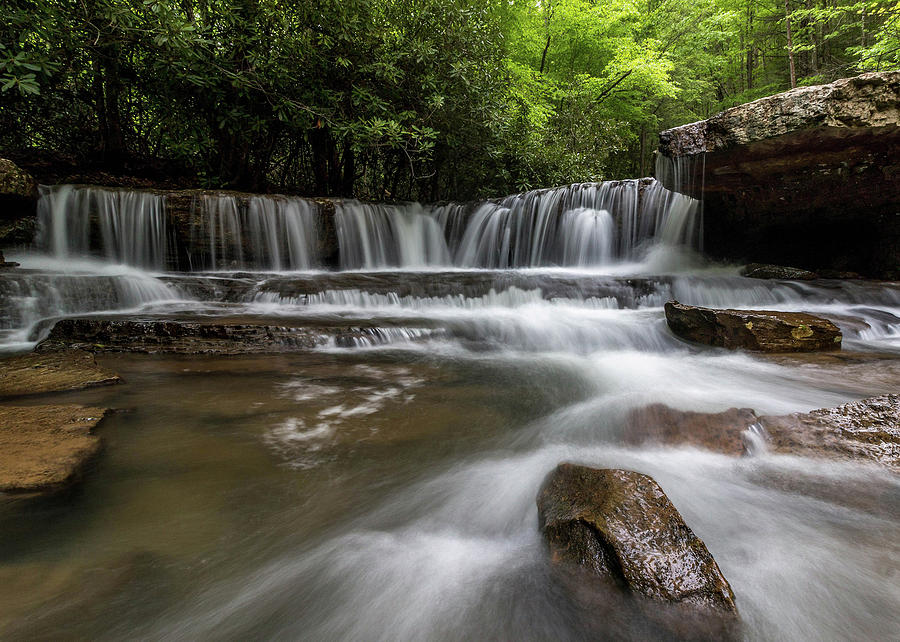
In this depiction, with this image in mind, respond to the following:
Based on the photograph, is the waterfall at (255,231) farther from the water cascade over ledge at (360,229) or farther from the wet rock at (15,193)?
the wet rock at (15,193)

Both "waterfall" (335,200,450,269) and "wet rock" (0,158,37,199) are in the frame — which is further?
"waterfall" (335,200,450,269)

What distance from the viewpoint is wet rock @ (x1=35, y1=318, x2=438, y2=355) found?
3957 mm

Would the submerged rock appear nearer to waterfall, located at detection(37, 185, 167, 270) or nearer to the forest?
the forest

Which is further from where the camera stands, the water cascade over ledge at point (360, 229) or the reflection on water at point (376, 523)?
the water cascade over ledge at point (360, 229)

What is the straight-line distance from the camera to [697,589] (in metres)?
1.28

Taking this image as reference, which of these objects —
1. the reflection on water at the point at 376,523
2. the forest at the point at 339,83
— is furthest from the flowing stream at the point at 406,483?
the forest at the point at 339,83

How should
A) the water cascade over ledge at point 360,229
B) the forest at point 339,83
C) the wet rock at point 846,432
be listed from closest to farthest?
the wet rock at point 846,432
the forest at point 339,83
the water cascade over ledge at point 360,229

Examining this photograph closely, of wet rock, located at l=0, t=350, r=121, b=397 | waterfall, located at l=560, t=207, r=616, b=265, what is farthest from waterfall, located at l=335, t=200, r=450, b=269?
wet rock, located at l=0, t=350, r=121, b=397

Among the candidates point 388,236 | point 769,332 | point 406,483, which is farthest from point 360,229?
point 406,483

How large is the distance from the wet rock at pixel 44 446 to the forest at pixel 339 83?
440cm

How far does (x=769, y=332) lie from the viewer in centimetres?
441

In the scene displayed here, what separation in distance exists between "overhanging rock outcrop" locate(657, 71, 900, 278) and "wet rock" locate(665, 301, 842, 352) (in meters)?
→ 2.84

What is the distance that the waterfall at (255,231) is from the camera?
307 inches

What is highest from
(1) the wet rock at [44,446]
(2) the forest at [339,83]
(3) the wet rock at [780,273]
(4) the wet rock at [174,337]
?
(2) the forest at [339,83]
